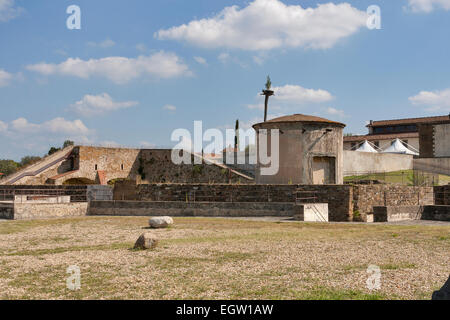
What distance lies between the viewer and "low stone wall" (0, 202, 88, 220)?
20.2 meters

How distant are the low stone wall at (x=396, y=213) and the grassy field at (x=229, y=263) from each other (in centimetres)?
397

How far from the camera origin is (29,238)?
13.7 m

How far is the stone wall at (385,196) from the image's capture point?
21891 millimetres

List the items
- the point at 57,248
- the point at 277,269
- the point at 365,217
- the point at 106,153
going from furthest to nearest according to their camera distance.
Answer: the point at 106,153, the point at 365,217, the point at 57,248, the point at 277,269

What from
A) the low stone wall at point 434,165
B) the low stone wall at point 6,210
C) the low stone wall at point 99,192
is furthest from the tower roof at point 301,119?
the low stone wall at point 6,210

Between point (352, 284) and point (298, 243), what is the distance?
4.79m

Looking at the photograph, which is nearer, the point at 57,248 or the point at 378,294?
the point at 378,294

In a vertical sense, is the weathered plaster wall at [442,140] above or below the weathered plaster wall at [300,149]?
above

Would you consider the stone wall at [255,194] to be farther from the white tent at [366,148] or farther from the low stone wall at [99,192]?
the white tent at [366,148]

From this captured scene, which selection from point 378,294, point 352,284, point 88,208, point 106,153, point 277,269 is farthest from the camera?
point 106,153
